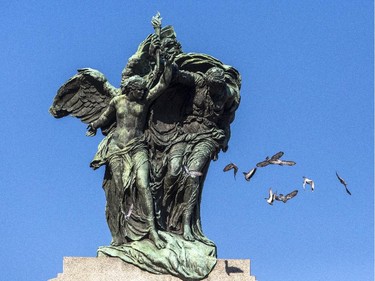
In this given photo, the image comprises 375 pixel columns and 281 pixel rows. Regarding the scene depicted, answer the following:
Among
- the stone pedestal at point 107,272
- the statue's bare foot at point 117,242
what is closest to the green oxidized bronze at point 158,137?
the statue's bare foot at point 117,242

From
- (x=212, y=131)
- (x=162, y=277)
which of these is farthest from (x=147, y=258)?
(x=212, y=131)

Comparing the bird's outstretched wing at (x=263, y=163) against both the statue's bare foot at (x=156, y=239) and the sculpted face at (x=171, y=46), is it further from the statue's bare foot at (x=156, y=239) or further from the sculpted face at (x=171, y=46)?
the sculpted face at (x=171, y=46)

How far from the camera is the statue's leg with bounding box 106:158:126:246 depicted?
29.1 meters

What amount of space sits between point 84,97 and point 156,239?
327 centimetres

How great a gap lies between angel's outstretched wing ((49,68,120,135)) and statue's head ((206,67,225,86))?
1857mm

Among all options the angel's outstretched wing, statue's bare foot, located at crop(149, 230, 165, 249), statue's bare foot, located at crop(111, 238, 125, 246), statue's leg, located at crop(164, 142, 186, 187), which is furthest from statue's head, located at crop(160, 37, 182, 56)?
statue's bare foot, located at crop(111, 238, 125, 246)

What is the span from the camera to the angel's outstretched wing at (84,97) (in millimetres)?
30016

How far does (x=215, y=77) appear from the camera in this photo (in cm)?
2945

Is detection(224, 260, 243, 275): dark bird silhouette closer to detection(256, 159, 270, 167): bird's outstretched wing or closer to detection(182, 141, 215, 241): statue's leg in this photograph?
detection(182, 141, 215, 241): statue's leg

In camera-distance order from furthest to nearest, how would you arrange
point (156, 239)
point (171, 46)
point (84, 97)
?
point (84, 97) → point (171, 46) → point (156, 239)

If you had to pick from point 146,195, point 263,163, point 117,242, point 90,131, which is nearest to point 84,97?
point 90,131

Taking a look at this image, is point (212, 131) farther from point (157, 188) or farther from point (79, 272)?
point (79, 272)

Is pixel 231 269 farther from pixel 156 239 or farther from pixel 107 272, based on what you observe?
pixel 107 272

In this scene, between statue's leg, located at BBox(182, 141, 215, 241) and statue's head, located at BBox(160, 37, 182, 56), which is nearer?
statue's leg, located at BBox(182, 141, 215, 241)
